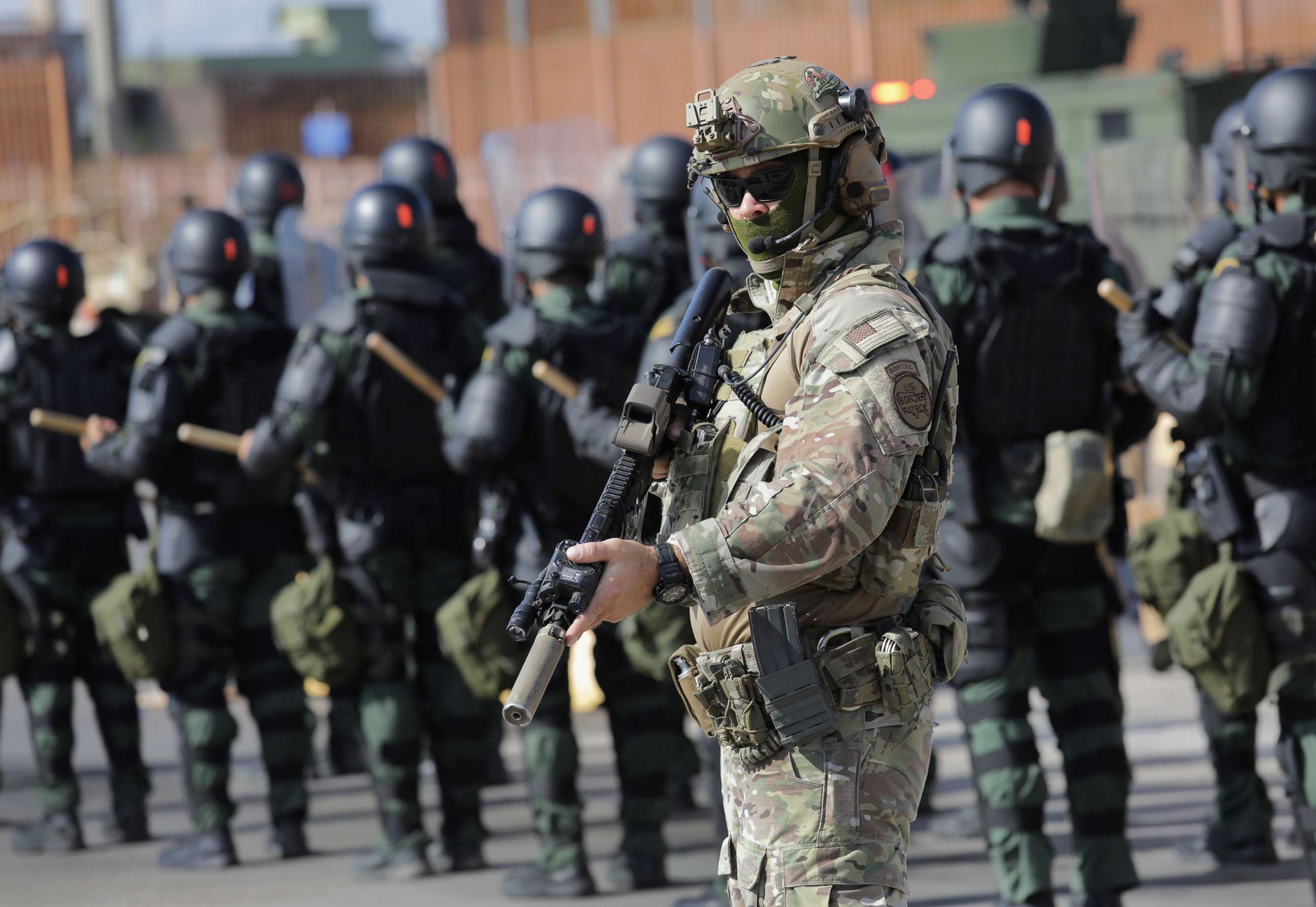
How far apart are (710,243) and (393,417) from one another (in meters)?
1.26

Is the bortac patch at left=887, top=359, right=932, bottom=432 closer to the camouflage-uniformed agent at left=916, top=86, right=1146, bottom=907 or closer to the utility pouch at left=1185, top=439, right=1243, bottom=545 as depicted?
the camouflage-uniformed agent at left=916, top=86, right=1146, bottom=907

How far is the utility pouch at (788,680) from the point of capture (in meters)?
3.14

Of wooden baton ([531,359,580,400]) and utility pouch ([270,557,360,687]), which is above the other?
wooden baton ([531,359,580,400])

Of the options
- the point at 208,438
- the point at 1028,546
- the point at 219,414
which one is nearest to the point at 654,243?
the point at 219,414

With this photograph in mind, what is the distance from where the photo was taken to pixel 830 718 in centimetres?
316

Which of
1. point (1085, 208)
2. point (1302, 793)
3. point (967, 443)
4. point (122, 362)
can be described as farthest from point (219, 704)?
point (1085, 208)

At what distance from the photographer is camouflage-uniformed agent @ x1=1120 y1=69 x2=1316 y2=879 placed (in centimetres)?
503

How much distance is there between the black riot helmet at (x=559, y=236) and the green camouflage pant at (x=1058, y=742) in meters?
1.78

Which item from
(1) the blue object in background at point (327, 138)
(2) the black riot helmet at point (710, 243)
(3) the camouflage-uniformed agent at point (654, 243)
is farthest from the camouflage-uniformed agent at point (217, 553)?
(1) the blue object in background at point (327, 138)

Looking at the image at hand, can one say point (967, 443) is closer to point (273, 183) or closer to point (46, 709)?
point (46, 709)

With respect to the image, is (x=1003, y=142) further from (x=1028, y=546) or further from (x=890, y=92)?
(x=890, y=92)

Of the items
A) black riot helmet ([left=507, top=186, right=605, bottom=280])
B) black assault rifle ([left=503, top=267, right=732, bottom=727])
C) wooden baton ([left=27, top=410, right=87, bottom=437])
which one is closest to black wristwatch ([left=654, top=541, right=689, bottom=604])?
black assault rifle ([left=503, top=267, right=732, bottom=727])

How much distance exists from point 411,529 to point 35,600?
1715mm

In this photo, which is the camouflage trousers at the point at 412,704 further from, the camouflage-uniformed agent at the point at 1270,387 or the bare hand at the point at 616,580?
the bare hand at the point at 616,580
